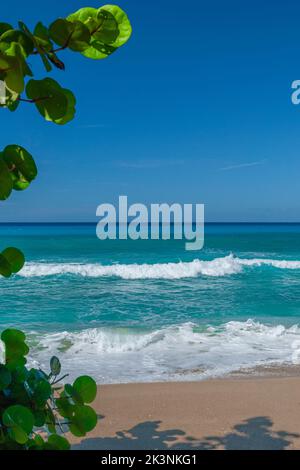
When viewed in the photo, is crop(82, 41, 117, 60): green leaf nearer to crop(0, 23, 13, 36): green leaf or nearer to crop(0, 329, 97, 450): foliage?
crop(0, 23, 13, 36): green leaf

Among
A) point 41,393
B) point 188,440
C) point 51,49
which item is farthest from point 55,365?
point 188,440

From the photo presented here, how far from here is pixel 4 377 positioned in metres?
0.91

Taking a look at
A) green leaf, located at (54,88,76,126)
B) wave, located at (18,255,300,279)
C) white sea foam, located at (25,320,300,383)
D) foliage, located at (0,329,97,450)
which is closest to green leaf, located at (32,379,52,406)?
foliage, located at (0,329,97,450)

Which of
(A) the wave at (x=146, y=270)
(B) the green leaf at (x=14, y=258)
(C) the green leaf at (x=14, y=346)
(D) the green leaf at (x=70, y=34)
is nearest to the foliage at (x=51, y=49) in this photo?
(D) the green leaf at (x=70, y=34)

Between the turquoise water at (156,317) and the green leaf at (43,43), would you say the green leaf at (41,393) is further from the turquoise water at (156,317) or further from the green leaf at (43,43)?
the turquoise water at (156,317)

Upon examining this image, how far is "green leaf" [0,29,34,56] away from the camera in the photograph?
0.73 meters

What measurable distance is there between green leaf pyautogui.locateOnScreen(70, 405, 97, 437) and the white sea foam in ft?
21.2

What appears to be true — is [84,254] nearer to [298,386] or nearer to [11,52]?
[298,386]

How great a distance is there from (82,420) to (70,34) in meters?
0.84

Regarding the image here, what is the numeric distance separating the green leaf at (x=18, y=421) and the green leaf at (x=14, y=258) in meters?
0.28

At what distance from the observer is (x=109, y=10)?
76 cm

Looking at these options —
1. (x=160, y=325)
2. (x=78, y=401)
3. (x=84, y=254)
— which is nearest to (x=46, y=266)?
(x=84, y=254)

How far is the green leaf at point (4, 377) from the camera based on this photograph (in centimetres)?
90
